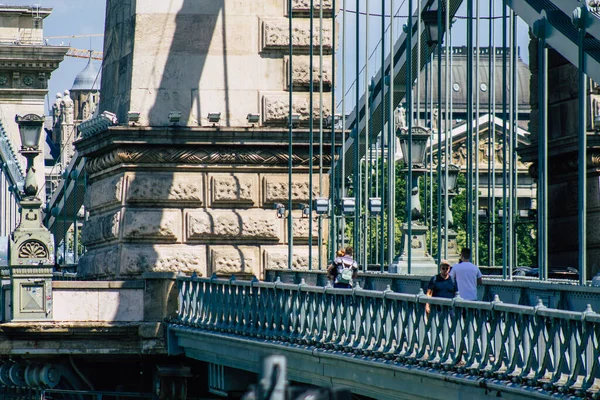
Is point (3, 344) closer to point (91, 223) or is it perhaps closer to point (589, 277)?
point (91, 223)

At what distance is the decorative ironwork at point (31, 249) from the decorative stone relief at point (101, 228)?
4.11ft

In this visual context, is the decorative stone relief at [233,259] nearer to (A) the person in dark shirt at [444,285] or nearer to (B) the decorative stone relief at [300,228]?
(B) the decorative stone relief at [300,228]

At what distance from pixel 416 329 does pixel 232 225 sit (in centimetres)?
958

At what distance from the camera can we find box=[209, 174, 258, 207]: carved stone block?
86.0 ft

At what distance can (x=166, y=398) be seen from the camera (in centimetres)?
2592

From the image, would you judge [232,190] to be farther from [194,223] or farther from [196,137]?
[196,137]

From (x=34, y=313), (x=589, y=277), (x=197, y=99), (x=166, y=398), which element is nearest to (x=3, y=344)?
(x=34, y=313)

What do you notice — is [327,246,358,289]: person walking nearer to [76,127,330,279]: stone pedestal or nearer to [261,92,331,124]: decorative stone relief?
[76,127,330,279]: stone pedestal

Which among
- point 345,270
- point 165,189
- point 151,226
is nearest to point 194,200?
point 165,189

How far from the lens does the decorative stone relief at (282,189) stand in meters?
26.6

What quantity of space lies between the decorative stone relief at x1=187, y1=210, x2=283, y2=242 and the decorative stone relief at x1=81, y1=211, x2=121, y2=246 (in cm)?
117

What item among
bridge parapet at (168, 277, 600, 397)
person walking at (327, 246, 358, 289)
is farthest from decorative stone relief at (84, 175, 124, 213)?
person walking at (327, 246, 358, 289)

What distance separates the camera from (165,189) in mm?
26172

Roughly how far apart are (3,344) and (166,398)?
2542 millimetres
